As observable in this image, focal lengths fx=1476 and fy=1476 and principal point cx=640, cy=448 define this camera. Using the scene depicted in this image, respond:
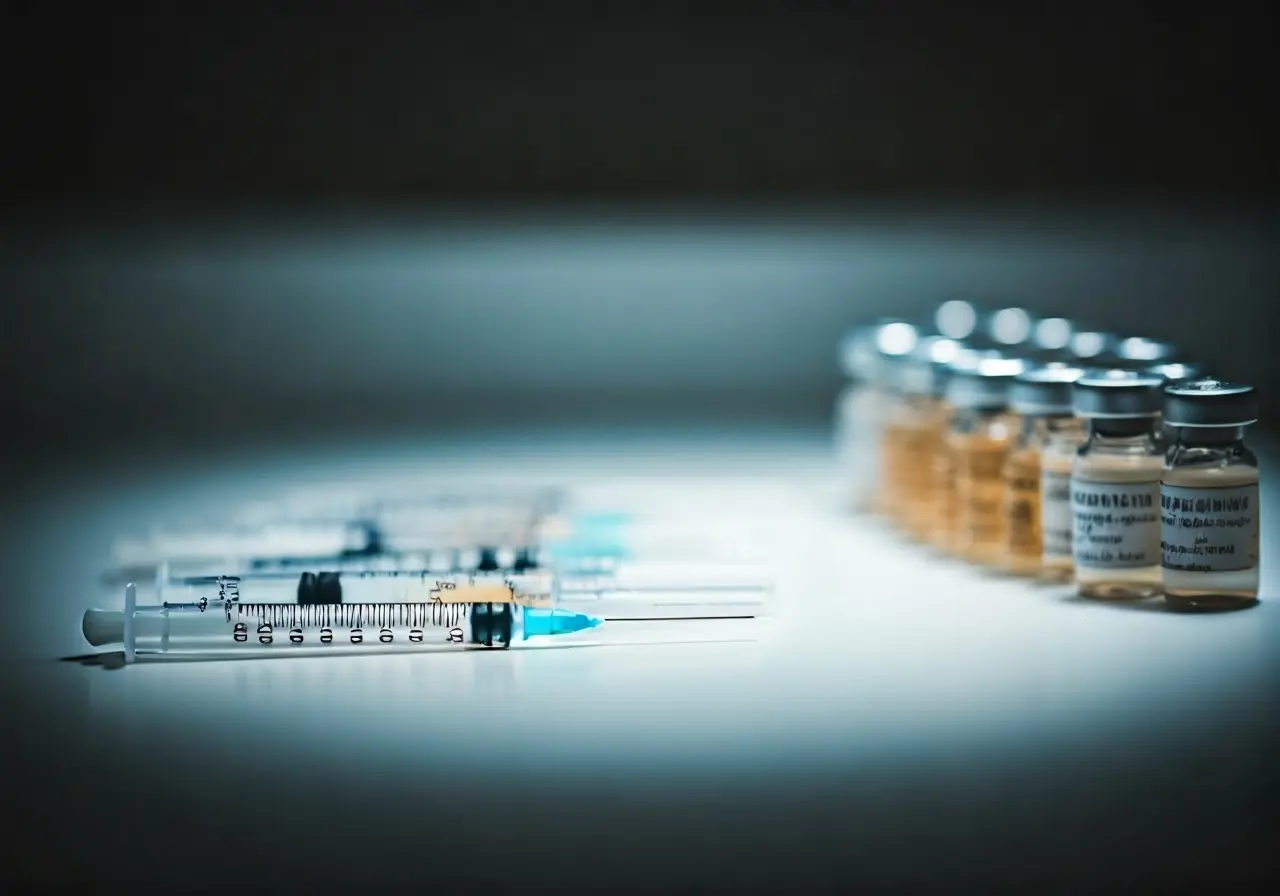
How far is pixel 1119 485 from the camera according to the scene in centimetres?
105

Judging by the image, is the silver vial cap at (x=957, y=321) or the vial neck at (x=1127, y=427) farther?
the silver vial cap at (x=957, y=321)

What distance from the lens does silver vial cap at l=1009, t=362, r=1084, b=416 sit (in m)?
1.14

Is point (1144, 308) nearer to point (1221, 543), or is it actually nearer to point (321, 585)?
point (1221, 543)

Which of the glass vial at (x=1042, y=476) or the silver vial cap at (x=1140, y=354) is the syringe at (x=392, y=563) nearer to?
the glass vial at (x=1042, y=476)

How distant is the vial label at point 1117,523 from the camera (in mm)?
1052

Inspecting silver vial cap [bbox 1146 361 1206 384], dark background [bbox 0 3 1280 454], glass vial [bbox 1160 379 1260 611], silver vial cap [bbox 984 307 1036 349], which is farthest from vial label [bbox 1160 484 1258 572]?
dark background [bbox 0 3 1280 454]

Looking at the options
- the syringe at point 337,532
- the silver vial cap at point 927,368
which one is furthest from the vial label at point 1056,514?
the syringe at point 337,532

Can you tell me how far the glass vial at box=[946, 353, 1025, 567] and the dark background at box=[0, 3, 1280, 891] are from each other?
1.97 feet

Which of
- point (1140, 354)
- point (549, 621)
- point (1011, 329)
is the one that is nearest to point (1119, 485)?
point (1140, 354)

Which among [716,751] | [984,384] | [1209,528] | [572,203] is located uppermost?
[572,203]

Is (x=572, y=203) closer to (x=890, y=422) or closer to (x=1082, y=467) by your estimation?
(x=890, y=422)

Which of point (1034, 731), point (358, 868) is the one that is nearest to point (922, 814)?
point (1034, 731)

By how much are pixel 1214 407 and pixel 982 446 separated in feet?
0.79

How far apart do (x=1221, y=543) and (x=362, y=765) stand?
0.61m
